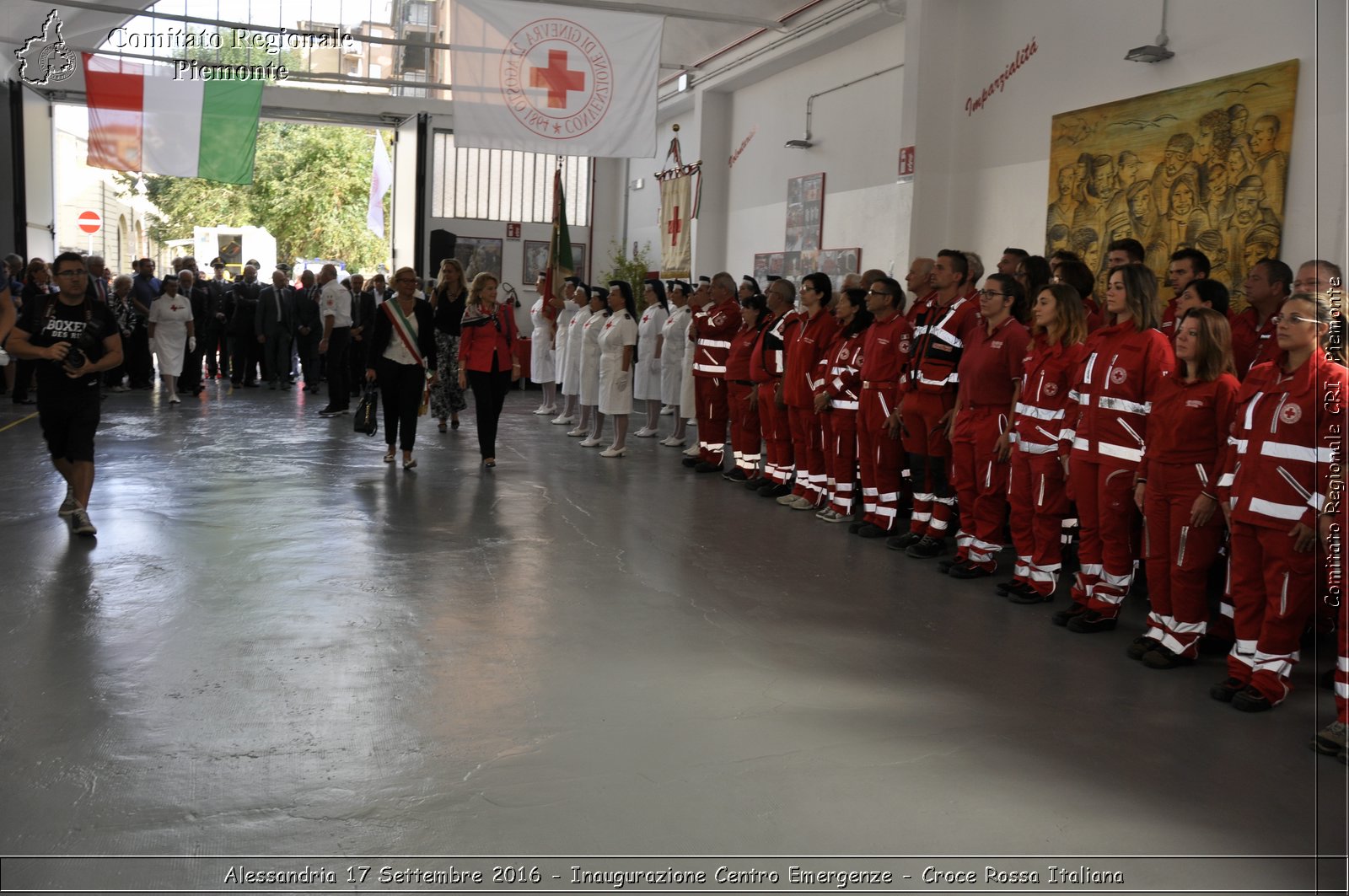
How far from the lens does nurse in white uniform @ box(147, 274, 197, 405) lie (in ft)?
46.3

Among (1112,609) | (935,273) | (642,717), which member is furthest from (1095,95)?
(642,717)

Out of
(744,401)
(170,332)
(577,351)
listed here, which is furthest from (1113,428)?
(170,332)

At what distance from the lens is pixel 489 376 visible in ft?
31.9

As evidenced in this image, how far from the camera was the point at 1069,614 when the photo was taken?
5434 millimetres

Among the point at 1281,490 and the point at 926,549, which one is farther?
the point at 926,549

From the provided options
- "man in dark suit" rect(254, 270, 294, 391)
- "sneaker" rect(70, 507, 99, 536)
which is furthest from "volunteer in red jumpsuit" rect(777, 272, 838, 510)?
"man in dark suit" rect(254, 270, 294, 391)

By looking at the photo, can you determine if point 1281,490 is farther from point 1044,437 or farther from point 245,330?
point 245,330

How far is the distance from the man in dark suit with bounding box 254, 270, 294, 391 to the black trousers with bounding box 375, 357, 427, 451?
24.6ft

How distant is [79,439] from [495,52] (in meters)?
5.26

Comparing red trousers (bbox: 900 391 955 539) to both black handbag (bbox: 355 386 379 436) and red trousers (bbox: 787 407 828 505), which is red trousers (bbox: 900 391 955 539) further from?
black handbag (bbox: 355 386 379 436)

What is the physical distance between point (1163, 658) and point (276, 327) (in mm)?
14439

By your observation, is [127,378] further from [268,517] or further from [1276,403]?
[1276,403]

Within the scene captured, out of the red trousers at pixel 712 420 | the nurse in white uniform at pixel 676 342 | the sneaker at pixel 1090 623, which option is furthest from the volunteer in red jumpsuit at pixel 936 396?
the nurse in white uniform at pixel 676 342

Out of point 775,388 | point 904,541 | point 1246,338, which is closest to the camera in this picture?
point 1246,338
